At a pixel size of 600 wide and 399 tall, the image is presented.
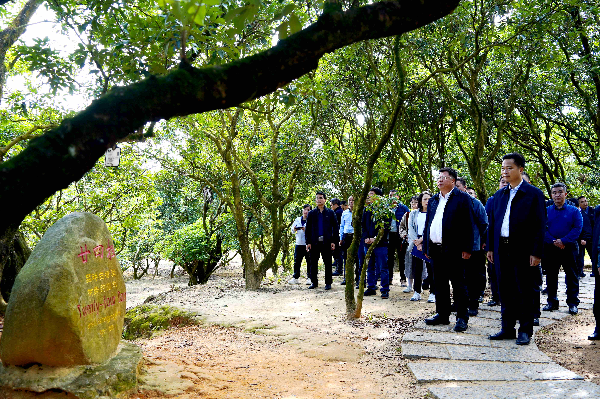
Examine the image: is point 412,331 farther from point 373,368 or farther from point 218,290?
point 218,290

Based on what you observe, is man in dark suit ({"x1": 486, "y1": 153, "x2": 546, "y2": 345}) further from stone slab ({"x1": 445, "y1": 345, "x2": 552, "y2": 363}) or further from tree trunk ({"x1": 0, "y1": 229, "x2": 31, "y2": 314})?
tree trunk ({"x1": 0, "y1": 229, "x2": 31, "y2": 314})

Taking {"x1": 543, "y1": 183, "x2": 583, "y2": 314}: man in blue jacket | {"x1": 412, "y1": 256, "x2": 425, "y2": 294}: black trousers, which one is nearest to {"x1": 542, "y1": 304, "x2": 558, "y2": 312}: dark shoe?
{"x1": 543, "y1": 183, "x2": 583, "y2": 314}: man in blue jacket

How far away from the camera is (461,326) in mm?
6148

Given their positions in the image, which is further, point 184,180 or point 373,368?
point 184,180

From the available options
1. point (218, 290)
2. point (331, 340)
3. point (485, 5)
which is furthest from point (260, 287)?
point (485, 5)

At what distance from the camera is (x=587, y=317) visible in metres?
7.30

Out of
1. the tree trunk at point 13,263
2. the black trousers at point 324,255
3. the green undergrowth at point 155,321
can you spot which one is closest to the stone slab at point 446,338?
the green undergrowth at point 155,321

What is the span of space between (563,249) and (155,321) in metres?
6.81

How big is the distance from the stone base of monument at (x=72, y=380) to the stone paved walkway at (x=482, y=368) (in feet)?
9.03

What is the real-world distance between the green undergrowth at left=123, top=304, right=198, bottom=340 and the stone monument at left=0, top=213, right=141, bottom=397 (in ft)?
11.7

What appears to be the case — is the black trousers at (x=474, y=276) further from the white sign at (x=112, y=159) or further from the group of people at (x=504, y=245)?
the white sign at (x=112, y=159)

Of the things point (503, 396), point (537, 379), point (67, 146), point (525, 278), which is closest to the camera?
point (67, 146)

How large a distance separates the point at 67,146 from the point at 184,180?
50.2 ft

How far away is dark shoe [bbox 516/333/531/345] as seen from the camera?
5.50 m
